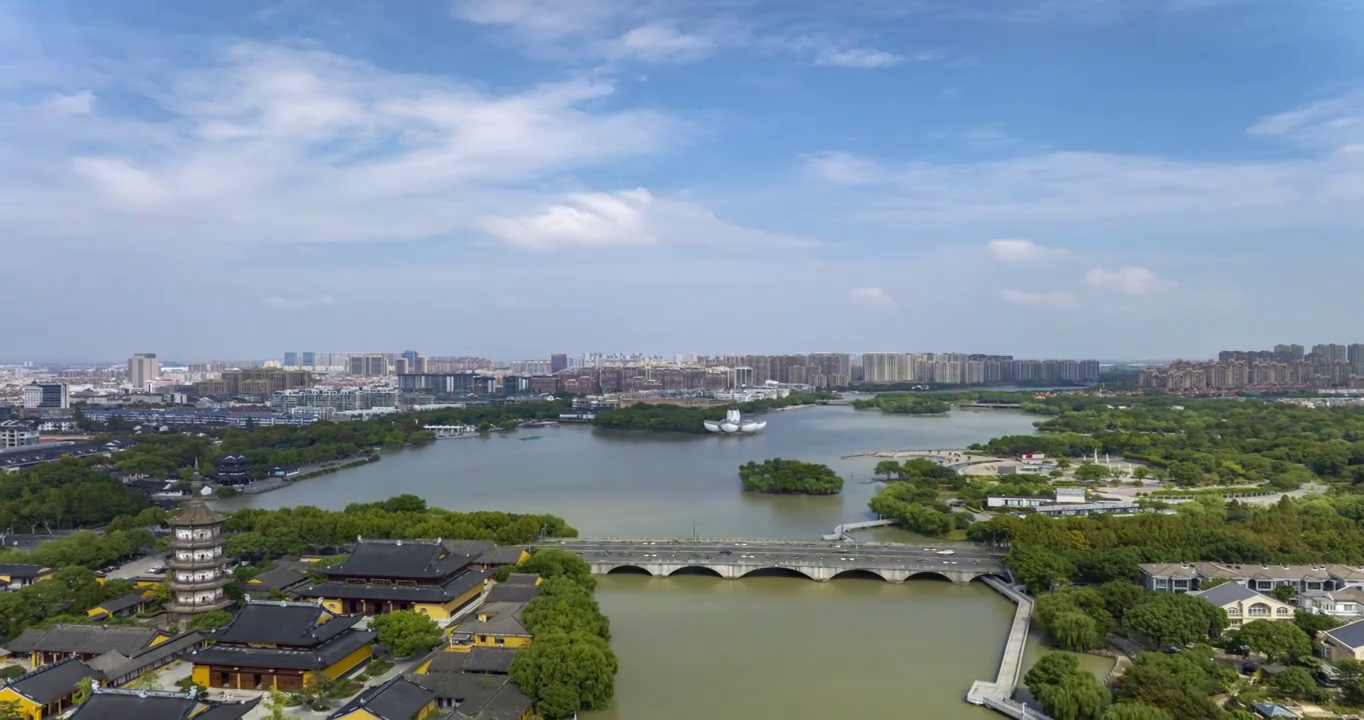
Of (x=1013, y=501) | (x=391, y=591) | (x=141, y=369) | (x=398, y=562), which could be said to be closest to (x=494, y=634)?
(x=391, y=591)

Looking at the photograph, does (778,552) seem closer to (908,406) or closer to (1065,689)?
(1065,689)

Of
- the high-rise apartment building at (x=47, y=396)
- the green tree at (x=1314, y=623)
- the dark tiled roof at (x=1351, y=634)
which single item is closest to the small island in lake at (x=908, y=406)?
the green tree at (x=1314, y=623)

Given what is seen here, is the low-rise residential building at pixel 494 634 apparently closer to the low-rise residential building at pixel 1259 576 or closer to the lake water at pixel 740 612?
the lake water at pixel 740 612

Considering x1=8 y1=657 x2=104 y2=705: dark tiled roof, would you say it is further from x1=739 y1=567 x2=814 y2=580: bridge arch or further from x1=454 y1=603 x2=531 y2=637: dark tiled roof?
x1=739 y1=567 x2=814 y2=580: bridge arch

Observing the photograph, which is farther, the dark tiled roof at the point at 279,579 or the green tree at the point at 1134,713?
the dark tiled roof at the point at 279,579

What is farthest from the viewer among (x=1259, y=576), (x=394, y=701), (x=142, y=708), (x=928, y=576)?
(x=928, y=576)

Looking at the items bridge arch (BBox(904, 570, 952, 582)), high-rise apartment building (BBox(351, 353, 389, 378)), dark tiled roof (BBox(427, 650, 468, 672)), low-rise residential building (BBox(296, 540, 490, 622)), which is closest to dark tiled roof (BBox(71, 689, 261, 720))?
dark tiled roof (BBox(427, 650, 468, 672))
